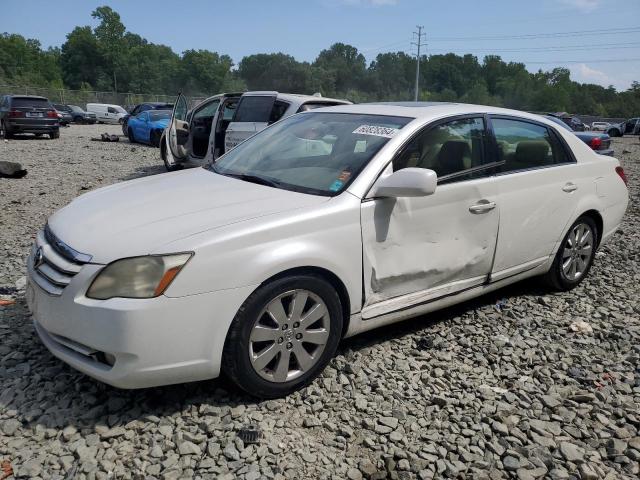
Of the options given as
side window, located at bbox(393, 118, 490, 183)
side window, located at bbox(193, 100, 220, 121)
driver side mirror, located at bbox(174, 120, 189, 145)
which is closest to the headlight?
side window, located at bbox(393, 118, 490, 183)

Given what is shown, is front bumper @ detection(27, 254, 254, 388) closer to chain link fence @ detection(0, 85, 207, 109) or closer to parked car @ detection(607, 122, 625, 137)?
parked car @ detection(607, 122, 625, 137)

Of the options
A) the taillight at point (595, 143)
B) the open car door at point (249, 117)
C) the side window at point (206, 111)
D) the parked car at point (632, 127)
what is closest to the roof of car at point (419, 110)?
the open car door at point (249, 117)

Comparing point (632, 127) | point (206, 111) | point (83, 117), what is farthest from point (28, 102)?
point (632, 127)

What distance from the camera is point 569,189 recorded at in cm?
441

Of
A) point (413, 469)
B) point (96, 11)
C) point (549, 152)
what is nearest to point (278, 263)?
point (413, 469)

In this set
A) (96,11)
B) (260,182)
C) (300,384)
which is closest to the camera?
(300,384)

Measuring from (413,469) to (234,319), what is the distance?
1120mm

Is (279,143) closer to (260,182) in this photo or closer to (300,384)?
(260,182)

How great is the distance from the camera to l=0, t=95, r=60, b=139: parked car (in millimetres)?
19062

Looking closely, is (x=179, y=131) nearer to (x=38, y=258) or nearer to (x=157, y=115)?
(x=38, y=258)

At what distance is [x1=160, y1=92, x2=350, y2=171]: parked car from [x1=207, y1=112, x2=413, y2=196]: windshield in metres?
4.27

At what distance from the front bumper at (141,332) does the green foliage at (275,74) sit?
237 feet

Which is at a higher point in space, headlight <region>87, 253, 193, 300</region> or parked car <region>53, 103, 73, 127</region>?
headlight <region>87, 253, 193, 300</region>

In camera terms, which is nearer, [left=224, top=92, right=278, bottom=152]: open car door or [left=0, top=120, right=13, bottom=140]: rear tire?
[left=224, top=92, right=278, bottom=152]: open car door
